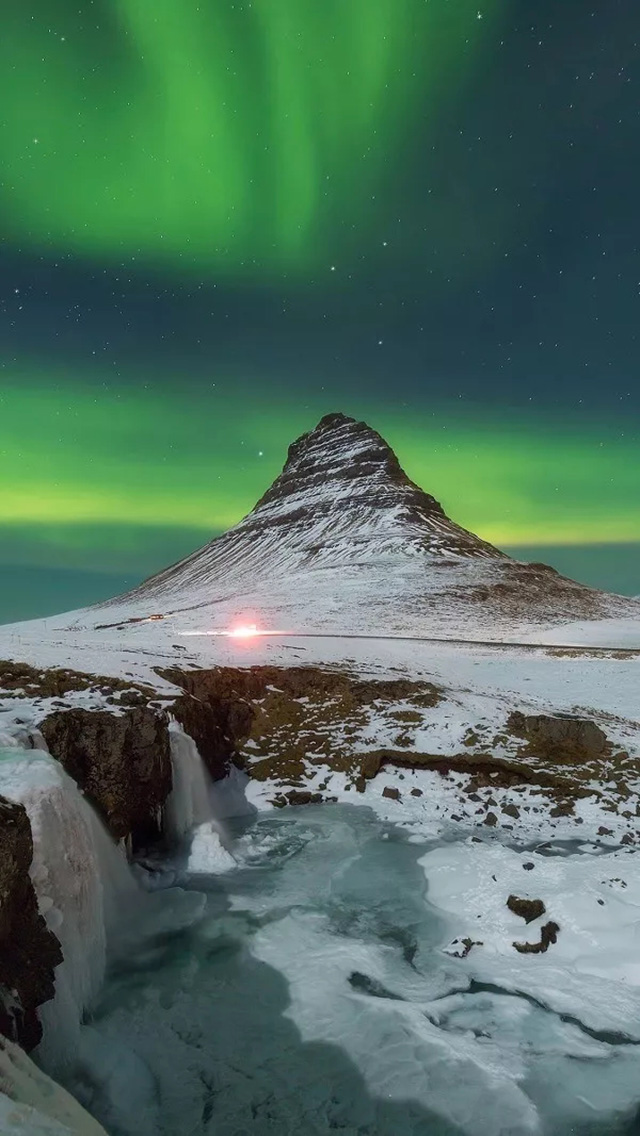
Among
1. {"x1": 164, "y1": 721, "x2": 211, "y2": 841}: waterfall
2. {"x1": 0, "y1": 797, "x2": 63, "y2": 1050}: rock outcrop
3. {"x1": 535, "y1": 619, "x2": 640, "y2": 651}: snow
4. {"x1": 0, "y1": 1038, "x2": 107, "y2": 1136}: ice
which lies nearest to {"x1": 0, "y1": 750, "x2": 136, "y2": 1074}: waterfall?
{"x1": 0, "y1": 797, "x2": 63, "y2": 1050}: rock outcrop

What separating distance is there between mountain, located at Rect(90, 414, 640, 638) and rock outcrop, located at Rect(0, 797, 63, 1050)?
6571cm

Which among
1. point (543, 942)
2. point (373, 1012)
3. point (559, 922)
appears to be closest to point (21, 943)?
point (373, 1012)

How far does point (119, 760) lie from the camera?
1784cm

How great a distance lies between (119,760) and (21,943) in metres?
8.31

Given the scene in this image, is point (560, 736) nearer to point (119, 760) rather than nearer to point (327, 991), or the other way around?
point (327, 991)

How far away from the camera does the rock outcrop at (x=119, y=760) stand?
16984 millimetres

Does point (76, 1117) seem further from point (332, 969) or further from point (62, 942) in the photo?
point (332, 969)

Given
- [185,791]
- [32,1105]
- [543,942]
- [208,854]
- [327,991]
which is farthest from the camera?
[185,791]

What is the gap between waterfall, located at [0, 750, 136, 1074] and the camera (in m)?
10.1

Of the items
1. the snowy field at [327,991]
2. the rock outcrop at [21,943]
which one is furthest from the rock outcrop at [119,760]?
the rock outcrop at [21,943]

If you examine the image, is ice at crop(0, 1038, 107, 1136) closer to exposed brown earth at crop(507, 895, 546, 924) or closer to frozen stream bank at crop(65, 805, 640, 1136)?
frozen stream bank at crop(65, 805, 640, 1136)

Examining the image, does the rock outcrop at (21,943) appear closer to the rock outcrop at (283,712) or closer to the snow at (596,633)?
the rock outcrop at (283,712)

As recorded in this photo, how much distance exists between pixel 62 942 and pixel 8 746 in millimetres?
5420

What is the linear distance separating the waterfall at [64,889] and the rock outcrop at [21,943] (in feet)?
1.45
